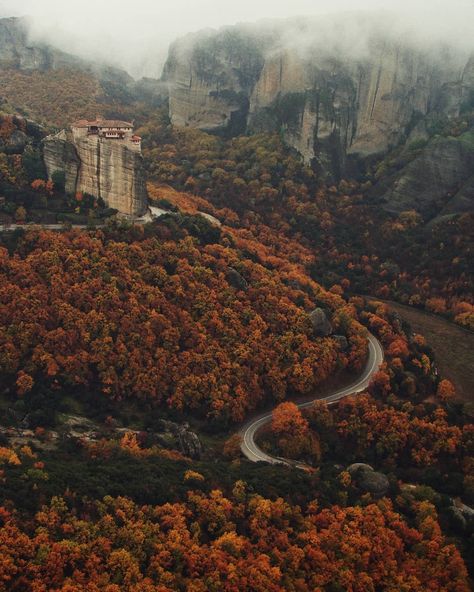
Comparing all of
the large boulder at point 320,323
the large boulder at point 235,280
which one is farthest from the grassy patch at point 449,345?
the large boulder at point 235,280

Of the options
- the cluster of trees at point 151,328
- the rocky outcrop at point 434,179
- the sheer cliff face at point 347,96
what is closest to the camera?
the cluster of trees at point 151,328

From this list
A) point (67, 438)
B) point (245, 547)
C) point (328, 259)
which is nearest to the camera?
point (245, 547)

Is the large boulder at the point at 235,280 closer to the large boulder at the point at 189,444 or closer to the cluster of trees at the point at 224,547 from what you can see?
the large boulder at the point at 189,444

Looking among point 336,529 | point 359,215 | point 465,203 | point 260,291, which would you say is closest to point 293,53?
point 359,215

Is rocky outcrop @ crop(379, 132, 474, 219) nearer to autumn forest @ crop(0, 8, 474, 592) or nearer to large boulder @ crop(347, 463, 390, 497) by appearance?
autumn forest @ crop(0, 8, 474, 592)

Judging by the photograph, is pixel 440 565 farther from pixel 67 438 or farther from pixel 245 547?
pixel 67 438

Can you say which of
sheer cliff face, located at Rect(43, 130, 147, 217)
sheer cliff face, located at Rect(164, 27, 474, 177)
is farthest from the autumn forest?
sheer cliff face, located at Rect(164, 27, 474, 177)
